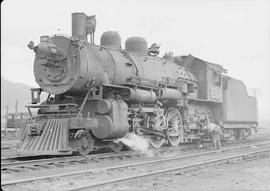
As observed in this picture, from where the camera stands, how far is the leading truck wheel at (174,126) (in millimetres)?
14348

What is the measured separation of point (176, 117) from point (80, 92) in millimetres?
4841

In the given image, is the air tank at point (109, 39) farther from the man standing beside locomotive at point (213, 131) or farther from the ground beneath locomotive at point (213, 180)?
the ground beneath locomotive at point (213, 180)

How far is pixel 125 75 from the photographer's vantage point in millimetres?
12305

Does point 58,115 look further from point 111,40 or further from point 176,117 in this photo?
point 176,117

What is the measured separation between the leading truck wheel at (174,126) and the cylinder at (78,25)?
4605mm

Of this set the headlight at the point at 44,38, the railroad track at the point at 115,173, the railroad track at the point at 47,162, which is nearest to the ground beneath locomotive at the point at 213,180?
the railroad track at the point at 115,173

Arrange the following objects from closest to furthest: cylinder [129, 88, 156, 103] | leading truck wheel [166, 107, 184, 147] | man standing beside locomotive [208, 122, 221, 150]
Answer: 1. cylinder [129, 88, 156, 103]
2. leading truck wheel [166, 107, 184, 147]
3. man standing beside locomotive [208, 122, 221, 150]

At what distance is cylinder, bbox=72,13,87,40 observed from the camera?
11.7 meters

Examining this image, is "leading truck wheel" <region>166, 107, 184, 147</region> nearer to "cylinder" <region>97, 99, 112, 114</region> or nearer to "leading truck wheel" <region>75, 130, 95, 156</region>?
"cylinder" <region>97, 99, 112, 114</region>

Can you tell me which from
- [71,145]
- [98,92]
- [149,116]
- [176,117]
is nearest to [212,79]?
[176,117]

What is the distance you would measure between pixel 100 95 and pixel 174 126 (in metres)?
4.38

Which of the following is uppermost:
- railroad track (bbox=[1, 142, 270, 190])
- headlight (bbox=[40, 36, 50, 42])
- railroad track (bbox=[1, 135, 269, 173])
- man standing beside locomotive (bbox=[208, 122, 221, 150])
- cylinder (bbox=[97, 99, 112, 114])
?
headlight (bbox=[40, 36, 50, 42])

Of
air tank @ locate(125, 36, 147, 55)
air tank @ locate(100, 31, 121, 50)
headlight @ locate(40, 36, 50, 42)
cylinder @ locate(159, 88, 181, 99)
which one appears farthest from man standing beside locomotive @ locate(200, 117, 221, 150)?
headlight @ locate(40, 36, 50, 42)

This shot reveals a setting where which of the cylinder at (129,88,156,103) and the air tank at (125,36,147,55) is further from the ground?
the air tank at (125,36,147,55)
